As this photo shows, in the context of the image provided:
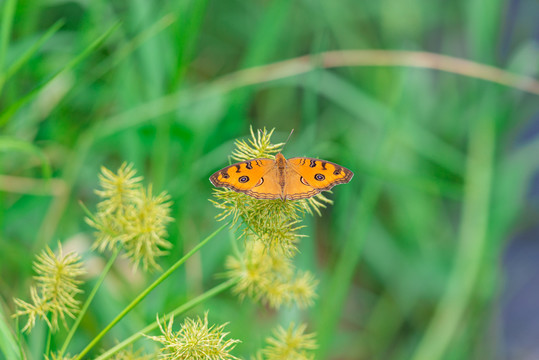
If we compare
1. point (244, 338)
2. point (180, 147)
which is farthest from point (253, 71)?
point (244, 338)

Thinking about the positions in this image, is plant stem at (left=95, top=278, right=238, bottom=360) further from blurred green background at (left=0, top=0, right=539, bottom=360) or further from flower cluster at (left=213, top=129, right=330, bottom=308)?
blurred green background at (left=0, top=0, right=539, bottom=360)

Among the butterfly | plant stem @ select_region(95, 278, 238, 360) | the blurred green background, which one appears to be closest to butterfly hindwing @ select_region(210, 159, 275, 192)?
the butterfly

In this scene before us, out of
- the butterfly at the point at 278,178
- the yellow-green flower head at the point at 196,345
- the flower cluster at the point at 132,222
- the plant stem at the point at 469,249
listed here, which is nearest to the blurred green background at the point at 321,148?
the plant stem at the point at 469,249

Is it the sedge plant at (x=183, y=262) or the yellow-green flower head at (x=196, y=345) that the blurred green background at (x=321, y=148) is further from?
the yellow-green flower head at (x=196, y=345)

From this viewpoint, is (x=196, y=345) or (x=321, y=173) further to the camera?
(x=321, y=173)

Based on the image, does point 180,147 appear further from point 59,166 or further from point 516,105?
point 516,105

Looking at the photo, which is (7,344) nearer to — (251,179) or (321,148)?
(251,179)

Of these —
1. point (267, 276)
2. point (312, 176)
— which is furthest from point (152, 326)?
point (312, 176)

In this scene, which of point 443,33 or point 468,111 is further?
point 443,33
